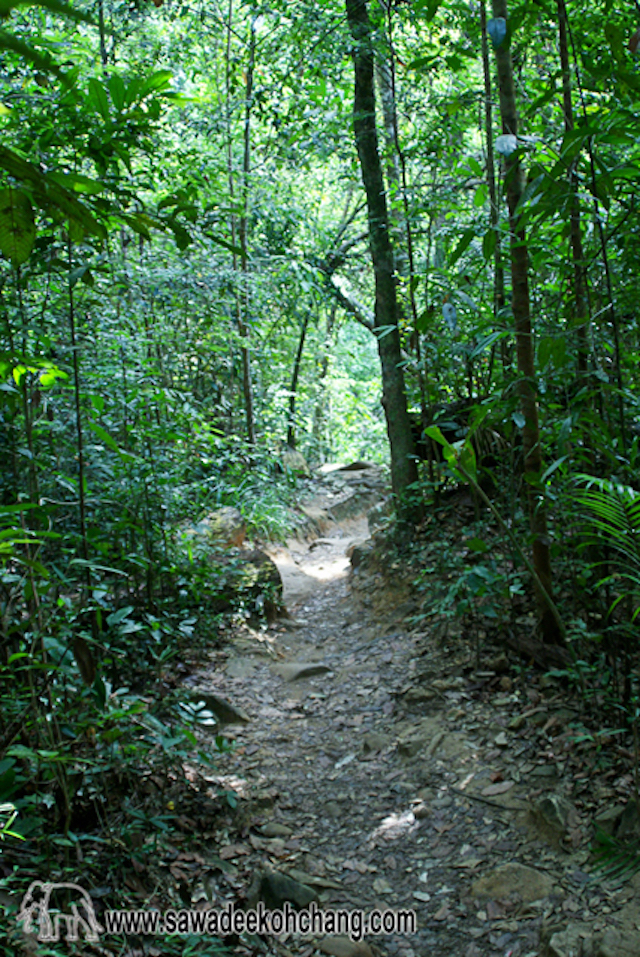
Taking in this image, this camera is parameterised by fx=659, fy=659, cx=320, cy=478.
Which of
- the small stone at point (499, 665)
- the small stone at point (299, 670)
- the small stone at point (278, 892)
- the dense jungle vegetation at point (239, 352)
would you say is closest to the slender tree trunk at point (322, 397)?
the dense jungle vegetation at point (239, 352)

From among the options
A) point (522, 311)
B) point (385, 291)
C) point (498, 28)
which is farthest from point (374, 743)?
point (385, 291)

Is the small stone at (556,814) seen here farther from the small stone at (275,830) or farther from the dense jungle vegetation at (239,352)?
the small stone at (275,830)

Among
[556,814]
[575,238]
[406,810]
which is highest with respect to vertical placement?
[575,238]

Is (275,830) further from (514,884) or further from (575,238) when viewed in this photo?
(575,238)

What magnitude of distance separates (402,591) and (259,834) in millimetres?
2754

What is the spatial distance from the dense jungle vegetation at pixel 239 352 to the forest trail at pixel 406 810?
16.1 inches

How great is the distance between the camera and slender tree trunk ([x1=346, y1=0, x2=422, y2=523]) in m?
5.71

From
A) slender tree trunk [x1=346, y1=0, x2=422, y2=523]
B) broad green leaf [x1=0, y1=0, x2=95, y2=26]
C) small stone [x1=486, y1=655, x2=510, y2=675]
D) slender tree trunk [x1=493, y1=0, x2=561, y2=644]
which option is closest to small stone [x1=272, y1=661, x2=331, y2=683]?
small stone [x1=486, y1=655, x2=510, y2=675]

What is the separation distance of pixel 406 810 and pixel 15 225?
2679 millimetres

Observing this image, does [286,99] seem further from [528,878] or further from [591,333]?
[528,878]

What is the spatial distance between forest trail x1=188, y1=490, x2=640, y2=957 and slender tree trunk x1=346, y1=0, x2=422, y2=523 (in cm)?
178

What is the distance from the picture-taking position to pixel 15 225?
43.6 inches

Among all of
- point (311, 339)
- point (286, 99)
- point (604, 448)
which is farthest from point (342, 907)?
point (311, 339)

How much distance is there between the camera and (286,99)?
7.08 metres
